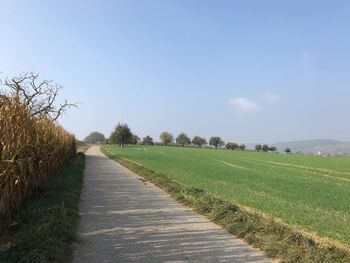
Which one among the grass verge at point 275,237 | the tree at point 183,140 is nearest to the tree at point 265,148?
the tree at point 183,140

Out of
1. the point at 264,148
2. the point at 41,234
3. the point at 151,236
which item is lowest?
the point at 151,236

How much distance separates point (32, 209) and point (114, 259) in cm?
446

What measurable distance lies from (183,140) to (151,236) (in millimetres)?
160194

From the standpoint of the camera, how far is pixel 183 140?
16900 centimetres

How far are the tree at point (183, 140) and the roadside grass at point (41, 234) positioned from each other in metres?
156

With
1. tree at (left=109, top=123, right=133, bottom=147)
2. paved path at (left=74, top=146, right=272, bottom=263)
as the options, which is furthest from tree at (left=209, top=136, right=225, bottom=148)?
paved path at (left=74, top=146, right=272, bottom=263)

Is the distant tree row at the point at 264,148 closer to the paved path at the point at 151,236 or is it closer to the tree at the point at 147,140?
the tree at the point at 147,140

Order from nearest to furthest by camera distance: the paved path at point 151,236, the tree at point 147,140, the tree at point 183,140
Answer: the paved path at point 151,236
the tree at point 147,140
the tree at point 183,140

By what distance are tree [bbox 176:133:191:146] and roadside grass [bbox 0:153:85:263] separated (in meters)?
156

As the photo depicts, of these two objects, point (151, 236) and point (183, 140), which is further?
point (183, 140)

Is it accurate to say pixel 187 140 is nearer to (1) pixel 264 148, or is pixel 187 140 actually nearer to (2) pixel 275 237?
(1) pixel 264 148

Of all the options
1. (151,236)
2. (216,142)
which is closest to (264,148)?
(216,142)

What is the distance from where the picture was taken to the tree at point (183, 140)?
552 feet

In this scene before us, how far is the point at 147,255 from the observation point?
24.1 ft
